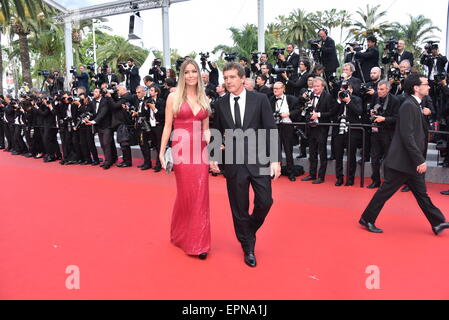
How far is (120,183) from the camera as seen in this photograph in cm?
751

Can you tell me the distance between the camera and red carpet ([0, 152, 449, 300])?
3182 mm

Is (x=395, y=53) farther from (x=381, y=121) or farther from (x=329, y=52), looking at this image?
(x=381, y=121)

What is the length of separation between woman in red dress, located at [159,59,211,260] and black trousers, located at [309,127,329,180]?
3.58m

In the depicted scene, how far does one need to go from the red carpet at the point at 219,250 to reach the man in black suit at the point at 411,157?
281 millimetres

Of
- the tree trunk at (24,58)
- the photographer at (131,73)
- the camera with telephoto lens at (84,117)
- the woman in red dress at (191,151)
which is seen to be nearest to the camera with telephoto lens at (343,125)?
the woman in red dress at (191,151)

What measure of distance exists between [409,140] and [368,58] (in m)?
4.47

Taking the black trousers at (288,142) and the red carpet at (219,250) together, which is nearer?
the red carpet at (219,250)

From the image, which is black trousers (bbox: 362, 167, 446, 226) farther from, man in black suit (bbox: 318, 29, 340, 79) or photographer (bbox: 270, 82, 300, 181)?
man in black suit (bbox: 318, 29, 340, 79)

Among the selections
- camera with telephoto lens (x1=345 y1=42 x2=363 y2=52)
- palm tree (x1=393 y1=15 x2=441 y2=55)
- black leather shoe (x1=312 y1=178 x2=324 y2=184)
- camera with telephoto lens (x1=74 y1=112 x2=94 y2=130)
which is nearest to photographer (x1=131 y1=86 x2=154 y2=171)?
camera with telephoto lens (x1=74 y1=112 x2=94 y2=130)

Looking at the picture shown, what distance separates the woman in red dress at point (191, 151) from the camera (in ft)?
12.6

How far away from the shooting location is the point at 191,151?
12.9ft

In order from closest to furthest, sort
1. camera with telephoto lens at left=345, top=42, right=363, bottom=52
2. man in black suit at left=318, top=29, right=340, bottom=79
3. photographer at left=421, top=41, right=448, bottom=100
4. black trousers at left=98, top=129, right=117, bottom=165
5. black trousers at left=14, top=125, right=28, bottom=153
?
photographer at left=421, top=41, right=448, bottom=100
camera with telephoto lens at left=345, top=42, right=363, bottom=52
man in black suit at left=318, top=29, right=340, bottom=79
black trousers at left=98, top=129, right=117, bottom=165
black trousers at left=14, top=125, right=28, bottom=153

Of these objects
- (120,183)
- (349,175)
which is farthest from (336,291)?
(120,183)

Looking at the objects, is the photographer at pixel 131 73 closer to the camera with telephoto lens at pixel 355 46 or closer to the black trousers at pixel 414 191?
the camera with telephoto lens at pixel 355 46
